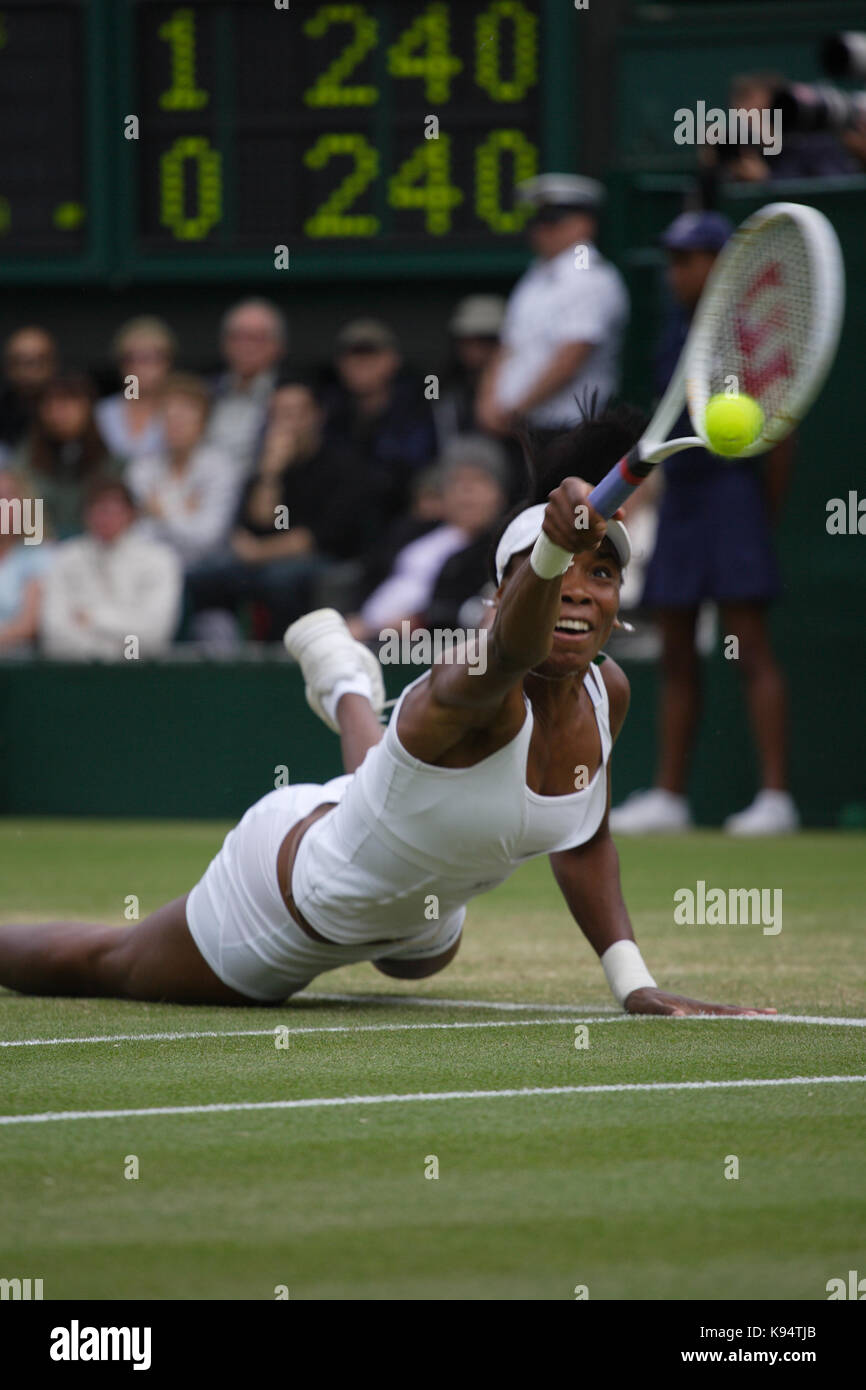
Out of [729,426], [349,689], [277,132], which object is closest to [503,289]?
[277,132]

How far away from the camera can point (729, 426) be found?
474 centimetres

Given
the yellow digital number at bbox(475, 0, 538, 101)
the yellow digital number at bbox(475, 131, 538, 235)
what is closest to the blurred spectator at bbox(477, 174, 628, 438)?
the yellow digital number at bbox(475, 131, 538, 235)

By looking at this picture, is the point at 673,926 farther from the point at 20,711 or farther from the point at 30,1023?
the point at 20,711

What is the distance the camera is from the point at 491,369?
45.0ft

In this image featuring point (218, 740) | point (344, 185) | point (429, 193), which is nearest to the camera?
point (218, 740)

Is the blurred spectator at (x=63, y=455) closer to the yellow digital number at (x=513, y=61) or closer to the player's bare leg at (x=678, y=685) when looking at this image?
the yellow digital number at (x=513, y=61)

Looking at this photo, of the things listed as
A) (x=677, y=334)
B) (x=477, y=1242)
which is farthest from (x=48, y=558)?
(x=477, y=1242)

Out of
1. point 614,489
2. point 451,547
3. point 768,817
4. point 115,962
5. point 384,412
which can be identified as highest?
point 384,412

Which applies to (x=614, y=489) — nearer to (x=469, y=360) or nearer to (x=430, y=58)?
(x=469, y=360)

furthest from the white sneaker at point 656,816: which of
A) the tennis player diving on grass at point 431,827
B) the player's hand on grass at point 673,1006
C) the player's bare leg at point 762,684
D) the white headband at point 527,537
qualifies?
the white headband at point 527,537

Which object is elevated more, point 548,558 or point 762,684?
point 762,684

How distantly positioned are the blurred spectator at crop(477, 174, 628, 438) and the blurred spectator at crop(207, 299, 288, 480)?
5.31 ft

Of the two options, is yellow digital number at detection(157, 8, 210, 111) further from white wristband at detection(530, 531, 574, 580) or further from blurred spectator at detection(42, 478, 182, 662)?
white wristband at detection(530, 531, 574, 580)

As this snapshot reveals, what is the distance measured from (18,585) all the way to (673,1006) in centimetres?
936
